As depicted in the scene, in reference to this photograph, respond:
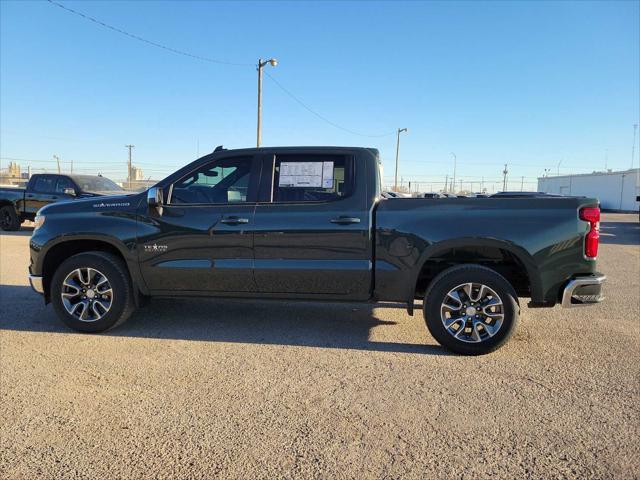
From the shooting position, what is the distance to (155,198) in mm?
4852

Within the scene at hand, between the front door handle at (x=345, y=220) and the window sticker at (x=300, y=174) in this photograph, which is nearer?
the front door handle at (x=345, y=220)

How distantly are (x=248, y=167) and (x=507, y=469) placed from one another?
353 centimetres

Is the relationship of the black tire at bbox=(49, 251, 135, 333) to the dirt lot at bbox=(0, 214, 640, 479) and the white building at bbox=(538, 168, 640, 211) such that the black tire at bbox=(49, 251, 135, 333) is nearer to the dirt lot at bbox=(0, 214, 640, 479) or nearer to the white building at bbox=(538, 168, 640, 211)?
the dirt lot at bbox=(0, 214, 640, 479)

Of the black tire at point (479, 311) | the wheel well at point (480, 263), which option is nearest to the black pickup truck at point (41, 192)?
the wheel well at point (480, 263)

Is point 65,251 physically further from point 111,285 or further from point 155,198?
point 155,198

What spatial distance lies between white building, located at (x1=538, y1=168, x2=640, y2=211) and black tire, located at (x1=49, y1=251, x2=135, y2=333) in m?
56.8

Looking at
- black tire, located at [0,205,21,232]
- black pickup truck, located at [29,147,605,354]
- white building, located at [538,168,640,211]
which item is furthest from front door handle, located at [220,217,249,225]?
white building, located at [538,168,640,211]

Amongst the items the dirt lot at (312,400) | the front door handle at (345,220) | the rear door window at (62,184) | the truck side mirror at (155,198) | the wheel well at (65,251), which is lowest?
the dirt lot at (312,400)

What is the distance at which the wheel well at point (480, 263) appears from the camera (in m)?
4.66

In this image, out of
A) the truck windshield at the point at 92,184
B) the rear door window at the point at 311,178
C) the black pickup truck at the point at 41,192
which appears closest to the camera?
the rear door window at the point at 311,178

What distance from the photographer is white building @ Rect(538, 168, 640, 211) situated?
5419 cm

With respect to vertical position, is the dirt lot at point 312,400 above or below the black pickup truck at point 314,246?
below

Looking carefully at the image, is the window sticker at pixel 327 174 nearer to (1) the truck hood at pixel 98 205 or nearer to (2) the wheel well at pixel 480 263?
(2) the wheel well at pixel 480 263

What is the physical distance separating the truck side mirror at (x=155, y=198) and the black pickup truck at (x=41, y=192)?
417 inches
